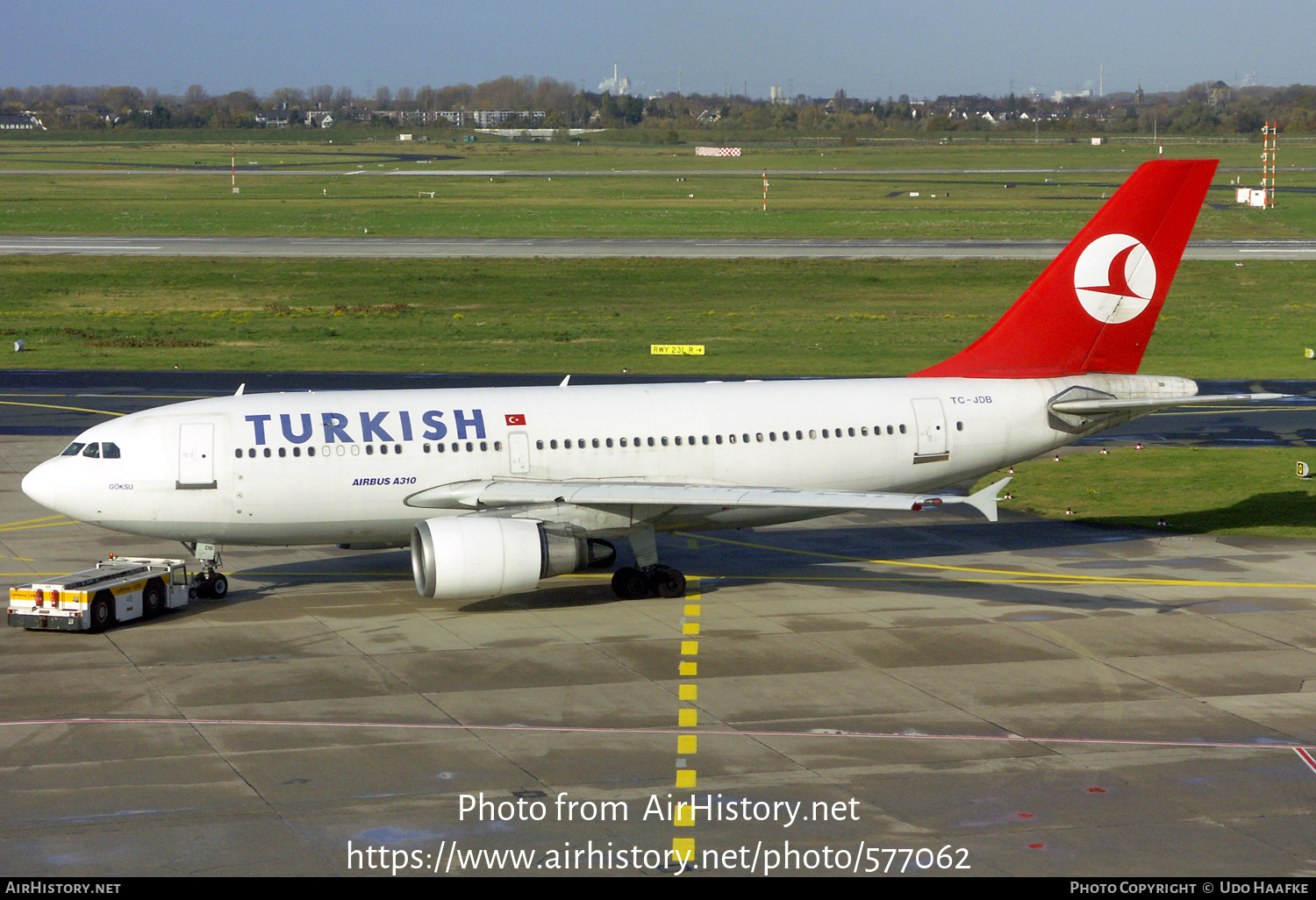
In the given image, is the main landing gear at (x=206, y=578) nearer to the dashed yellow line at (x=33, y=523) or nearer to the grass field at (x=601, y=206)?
the dashed yellow line at (x=33, y=523)

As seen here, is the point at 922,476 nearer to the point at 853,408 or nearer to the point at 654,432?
the point at 853,408

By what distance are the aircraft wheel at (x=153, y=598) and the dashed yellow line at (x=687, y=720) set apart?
1204 cm

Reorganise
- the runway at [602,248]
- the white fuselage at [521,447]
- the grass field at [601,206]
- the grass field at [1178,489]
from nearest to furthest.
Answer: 1. the white fuselage at [521,447]
2. the grass field at [1178,489]
3. the runway at [602,248]
4. the grass field at [601,206]

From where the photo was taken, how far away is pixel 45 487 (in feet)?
106

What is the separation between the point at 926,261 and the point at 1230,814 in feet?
280

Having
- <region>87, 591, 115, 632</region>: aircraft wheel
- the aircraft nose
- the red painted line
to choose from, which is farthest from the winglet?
the aircraft nose

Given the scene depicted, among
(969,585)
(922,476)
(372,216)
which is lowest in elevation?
(969,585)

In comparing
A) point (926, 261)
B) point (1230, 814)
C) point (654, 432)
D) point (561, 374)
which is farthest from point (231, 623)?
point (926, 261)

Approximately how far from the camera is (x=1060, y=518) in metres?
42.7

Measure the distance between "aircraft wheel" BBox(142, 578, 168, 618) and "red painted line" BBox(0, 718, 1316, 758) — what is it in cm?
695

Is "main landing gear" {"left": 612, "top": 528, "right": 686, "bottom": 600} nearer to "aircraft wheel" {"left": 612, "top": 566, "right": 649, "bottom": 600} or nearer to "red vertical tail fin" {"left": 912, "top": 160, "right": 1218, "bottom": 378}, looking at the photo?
"aircraft wheel" {"left": 612, "top": 566, "right": 649, "bottom": 600}

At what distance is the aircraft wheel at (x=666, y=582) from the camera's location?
33875 mm

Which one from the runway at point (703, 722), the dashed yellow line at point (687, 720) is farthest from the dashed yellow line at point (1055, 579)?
the dashed yellow line at point (687, 720)

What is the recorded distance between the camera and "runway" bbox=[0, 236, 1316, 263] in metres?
107
